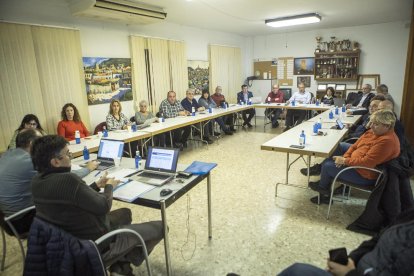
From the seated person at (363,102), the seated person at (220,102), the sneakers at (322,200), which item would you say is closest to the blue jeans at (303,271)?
the sneakers at (322,200)

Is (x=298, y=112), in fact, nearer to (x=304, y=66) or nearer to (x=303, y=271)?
(x=304, y=66)

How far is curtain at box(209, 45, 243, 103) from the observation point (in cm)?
766

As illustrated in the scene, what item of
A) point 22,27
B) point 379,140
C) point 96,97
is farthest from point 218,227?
point 22,27

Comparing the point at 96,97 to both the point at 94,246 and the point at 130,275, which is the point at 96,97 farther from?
the point at 94,246

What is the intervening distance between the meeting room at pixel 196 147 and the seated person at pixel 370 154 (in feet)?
0.04

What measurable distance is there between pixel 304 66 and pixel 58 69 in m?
6.85

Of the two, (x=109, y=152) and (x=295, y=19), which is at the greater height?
(x=295, y=19)

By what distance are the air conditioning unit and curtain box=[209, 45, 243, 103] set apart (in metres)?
3.05

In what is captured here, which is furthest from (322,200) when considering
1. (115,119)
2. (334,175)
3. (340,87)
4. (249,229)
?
(340,87)

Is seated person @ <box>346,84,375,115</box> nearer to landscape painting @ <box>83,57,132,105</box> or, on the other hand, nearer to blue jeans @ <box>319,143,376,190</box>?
blue jeans @ <box>319,143,376,190</box>

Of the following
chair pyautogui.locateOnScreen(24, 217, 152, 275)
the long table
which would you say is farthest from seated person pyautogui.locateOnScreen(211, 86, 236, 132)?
chair pyautogui.locateOnScreen(24, 217, 152, 275)

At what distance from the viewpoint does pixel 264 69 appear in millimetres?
9094

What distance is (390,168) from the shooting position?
2.36 metres

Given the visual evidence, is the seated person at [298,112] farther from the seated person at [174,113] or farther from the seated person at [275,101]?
the seated person at [174,113]
